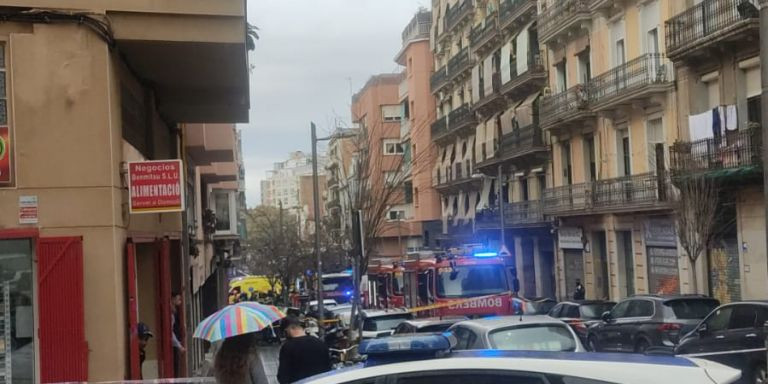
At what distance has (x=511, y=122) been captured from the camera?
43969 mm

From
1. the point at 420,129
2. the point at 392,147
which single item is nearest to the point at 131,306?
the point at 420,129

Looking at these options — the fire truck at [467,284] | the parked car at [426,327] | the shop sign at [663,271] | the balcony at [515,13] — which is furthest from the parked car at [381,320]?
the balcony at [515,13]

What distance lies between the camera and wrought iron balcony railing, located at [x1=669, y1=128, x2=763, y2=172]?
23.9m

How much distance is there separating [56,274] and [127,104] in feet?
11.4

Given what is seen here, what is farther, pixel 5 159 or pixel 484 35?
pixel 484 35

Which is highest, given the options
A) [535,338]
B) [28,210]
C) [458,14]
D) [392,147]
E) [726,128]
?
[458,14]

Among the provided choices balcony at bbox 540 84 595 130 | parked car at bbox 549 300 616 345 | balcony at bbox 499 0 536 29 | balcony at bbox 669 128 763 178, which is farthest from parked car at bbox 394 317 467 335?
balcony at bbox 499 0 536 29

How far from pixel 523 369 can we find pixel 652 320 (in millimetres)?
14778

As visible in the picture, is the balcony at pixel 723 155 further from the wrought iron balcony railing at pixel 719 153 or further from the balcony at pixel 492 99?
the balcony at pixel 492 99

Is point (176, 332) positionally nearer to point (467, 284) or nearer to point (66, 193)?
point (66, 193)

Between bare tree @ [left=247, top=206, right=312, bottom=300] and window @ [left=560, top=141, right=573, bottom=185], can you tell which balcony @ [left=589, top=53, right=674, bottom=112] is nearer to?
window @ [left=560, top=141, right=573, bottom=185]

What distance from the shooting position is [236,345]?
27.2 feet

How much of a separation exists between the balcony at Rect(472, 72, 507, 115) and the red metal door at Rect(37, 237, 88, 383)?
3659cm

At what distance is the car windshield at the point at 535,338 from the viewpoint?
1160 cm
